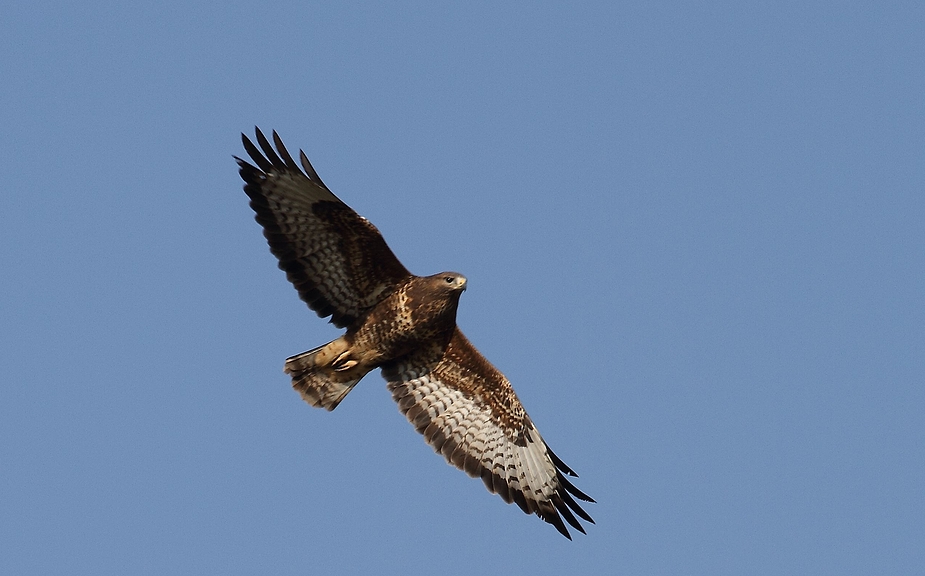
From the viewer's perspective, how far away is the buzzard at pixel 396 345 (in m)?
13.9

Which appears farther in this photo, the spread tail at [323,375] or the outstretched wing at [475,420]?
the outstretched wing at [475,420]

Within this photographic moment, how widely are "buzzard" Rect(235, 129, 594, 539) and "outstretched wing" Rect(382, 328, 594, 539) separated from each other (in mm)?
11

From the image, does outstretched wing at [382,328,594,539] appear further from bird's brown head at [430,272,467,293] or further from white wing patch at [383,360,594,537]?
bird's brown head at [430,272,467,293]

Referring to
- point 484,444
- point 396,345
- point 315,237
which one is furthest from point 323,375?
point 484,444

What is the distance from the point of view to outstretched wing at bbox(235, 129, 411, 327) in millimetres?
13875

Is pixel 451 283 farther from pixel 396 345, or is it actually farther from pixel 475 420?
pixel 475 420

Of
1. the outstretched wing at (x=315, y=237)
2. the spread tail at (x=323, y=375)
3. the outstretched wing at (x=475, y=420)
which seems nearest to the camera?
the outstretched wing at (x=315, y=237)

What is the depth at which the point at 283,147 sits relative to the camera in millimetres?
13883

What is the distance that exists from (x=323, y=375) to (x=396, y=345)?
847 millimetres

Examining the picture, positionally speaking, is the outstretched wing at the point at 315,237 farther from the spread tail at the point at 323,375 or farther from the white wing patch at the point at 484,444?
the white wing patch at the point at 484,444

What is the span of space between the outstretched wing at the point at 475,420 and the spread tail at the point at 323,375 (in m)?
0.58

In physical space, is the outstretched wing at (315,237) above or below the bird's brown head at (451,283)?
above

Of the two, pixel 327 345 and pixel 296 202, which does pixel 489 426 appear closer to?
pixel 327 345

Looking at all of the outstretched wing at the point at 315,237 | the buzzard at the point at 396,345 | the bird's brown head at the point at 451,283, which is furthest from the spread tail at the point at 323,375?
the bird's brown head at the point at 451,283
